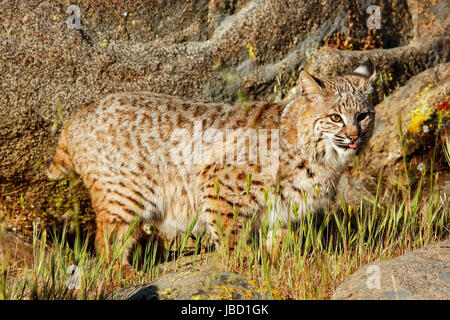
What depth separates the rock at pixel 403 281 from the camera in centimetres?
312

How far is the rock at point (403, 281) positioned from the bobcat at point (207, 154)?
3.97ft

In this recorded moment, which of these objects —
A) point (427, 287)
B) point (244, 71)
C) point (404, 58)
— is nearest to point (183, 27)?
point (244, 71)

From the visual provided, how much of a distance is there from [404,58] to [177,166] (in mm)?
3313

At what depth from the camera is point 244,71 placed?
5.93 m

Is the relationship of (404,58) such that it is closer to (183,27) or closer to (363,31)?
(363,31)

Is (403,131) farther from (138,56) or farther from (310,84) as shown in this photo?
(138,56)

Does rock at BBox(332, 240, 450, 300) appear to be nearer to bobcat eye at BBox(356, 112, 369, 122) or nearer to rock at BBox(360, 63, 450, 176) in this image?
bobcat eye at BBox(356, 112, 369, 122)

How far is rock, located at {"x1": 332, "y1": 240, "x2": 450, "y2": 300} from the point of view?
10.2 feet

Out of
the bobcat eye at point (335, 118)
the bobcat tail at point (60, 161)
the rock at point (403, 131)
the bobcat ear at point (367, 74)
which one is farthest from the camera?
the rock at point (403, 131)

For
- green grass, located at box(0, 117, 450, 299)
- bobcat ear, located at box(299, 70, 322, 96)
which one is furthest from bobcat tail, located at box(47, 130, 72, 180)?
bobcat ear, located at box(299, 70, 322, 96)

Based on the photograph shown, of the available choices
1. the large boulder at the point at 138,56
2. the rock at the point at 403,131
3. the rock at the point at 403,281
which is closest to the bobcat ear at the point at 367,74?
the large boulder at the point at 138,56

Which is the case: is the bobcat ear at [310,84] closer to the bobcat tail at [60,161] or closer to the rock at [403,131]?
the rock at [403,131]

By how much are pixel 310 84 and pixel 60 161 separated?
2.48m

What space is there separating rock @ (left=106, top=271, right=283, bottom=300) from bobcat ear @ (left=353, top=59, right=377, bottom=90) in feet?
7.51
